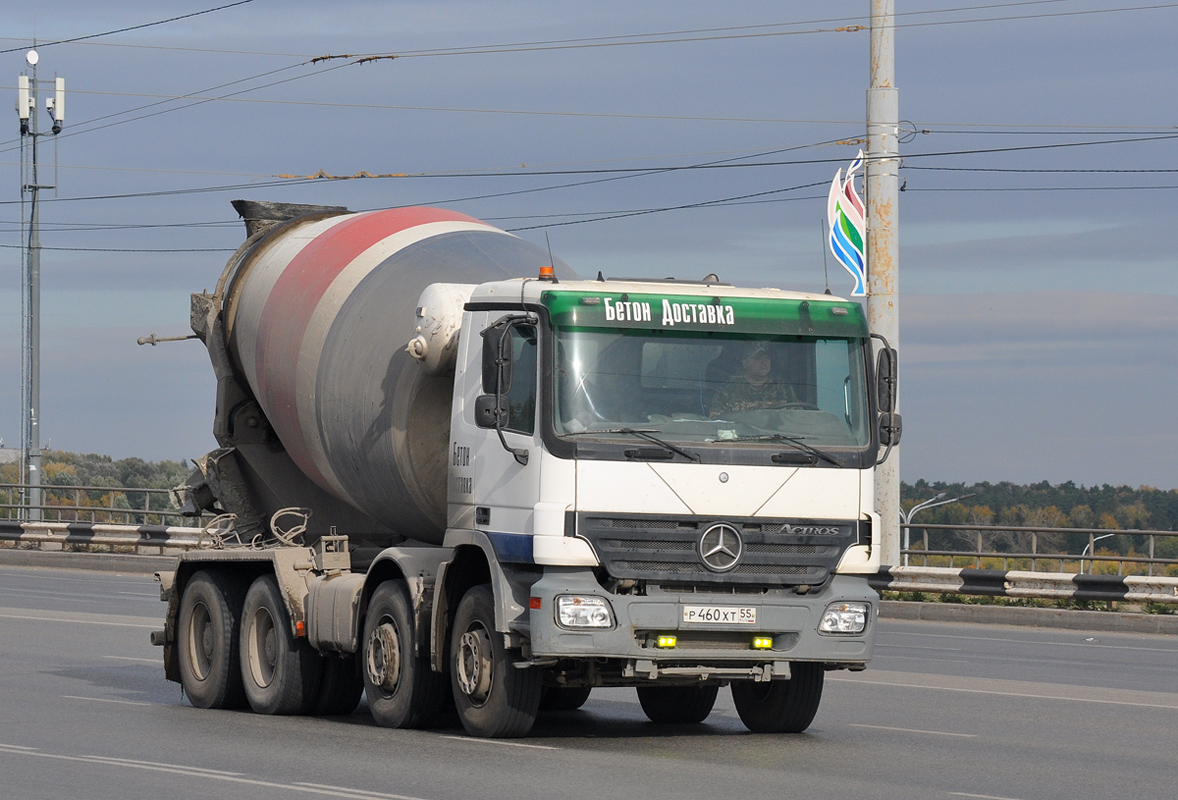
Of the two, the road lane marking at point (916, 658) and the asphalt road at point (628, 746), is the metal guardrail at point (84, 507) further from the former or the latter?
the asphalt road at point (628, 746)

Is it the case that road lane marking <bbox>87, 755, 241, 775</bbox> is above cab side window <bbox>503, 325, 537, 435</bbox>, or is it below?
below

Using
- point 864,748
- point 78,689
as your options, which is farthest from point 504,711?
point 78,689

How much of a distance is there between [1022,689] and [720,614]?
5.26 metres

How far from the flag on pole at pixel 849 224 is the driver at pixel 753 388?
604 inches

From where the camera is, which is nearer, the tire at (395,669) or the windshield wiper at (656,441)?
the windshield wiper at (656,441)

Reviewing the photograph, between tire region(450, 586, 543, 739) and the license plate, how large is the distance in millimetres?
1037

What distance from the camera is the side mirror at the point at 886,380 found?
11008mm

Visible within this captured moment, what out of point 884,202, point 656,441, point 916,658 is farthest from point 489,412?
point 884,202

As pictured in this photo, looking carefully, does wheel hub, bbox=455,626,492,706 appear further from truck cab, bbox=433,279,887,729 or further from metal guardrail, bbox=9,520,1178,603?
metal guardrail, bbox=9,520,1178,603

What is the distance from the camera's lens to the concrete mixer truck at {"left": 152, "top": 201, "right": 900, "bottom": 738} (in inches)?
407

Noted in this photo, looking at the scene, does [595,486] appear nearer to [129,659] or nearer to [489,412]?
[489,412]

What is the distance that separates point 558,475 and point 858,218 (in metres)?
16.6

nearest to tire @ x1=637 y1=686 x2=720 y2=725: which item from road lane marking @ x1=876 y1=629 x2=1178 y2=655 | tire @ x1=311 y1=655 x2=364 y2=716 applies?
tire @ x1=311 y1=655 x2=364 y2=716

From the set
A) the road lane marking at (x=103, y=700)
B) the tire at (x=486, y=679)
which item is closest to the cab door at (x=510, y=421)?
the tire at (x=486, y=679)
